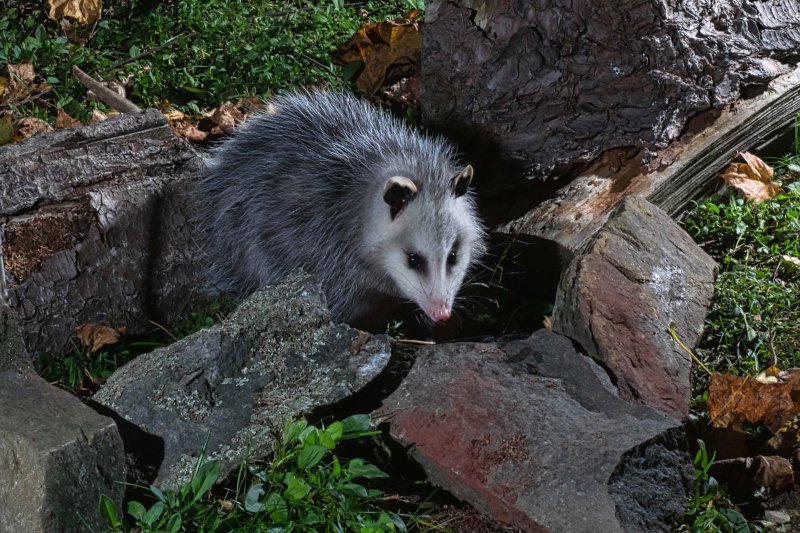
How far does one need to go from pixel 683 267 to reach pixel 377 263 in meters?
1.04

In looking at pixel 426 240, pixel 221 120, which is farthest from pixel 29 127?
pixel 426 240

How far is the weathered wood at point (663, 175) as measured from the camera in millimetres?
3252

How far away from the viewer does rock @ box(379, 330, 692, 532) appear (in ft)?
6.95

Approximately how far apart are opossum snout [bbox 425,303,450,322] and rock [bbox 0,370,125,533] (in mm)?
Result: 1147

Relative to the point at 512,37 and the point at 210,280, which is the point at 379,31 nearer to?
the point at 512,37

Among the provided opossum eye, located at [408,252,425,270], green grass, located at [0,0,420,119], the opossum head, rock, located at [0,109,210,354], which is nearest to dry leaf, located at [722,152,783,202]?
the opossum head

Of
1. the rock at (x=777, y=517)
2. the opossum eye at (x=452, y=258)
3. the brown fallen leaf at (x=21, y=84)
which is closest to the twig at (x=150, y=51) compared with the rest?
the brown fallen leaf at (x=21, y=84)

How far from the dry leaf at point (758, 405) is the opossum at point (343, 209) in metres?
0.88

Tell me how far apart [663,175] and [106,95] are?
2508mm

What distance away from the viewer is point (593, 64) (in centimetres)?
333

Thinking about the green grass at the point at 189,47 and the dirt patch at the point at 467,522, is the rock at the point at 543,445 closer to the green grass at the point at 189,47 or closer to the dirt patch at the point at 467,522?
the dirt patch at the point at 467,522

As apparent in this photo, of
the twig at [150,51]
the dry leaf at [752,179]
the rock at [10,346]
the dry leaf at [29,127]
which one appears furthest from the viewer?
the twig at [150,51]

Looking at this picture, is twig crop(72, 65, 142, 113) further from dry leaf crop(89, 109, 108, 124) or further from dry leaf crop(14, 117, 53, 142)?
dry leaf crop(14, 117, 53, 142)

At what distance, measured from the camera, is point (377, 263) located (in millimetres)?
3211
